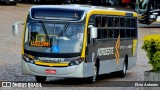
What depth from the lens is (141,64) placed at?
28297mm

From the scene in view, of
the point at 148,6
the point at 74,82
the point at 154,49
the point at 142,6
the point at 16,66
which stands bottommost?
the point at 142,6

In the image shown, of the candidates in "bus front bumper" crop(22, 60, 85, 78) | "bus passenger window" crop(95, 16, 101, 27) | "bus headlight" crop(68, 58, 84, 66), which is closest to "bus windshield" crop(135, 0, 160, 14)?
"bus passenger window" crop(95, 16, 101, 27)

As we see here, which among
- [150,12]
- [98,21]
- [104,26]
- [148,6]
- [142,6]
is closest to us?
[98,21]

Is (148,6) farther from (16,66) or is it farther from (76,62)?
(76,62)

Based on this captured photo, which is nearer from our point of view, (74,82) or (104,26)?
(74,82)

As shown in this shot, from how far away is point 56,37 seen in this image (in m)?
18.9

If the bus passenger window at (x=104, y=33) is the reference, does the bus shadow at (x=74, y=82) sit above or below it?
below

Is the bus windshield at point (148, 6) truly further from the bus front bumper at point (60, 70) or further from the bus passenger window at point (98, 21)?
the bus front bumper at point (60, 70)

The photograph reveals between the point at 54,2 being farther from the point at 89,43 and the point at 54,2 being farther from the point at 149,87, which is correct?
the point at 149,87

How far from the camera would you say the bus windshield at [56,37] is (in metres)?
18.9

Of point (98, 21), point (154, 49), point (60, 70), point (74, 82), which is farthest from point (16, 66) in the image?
point (154, 49)

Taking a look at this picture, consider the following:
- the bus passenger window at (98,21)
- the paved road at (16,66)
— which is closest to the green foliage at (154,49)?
the paved road at (16,66)

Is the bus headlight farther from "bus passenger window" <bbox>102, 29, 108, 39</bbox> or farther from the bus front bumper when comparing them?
"bus passenger window" <bbox>102, 29, 108, 39</bbox>

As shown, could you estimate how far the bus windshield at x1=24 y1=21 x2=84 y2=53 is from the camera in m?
18.9
